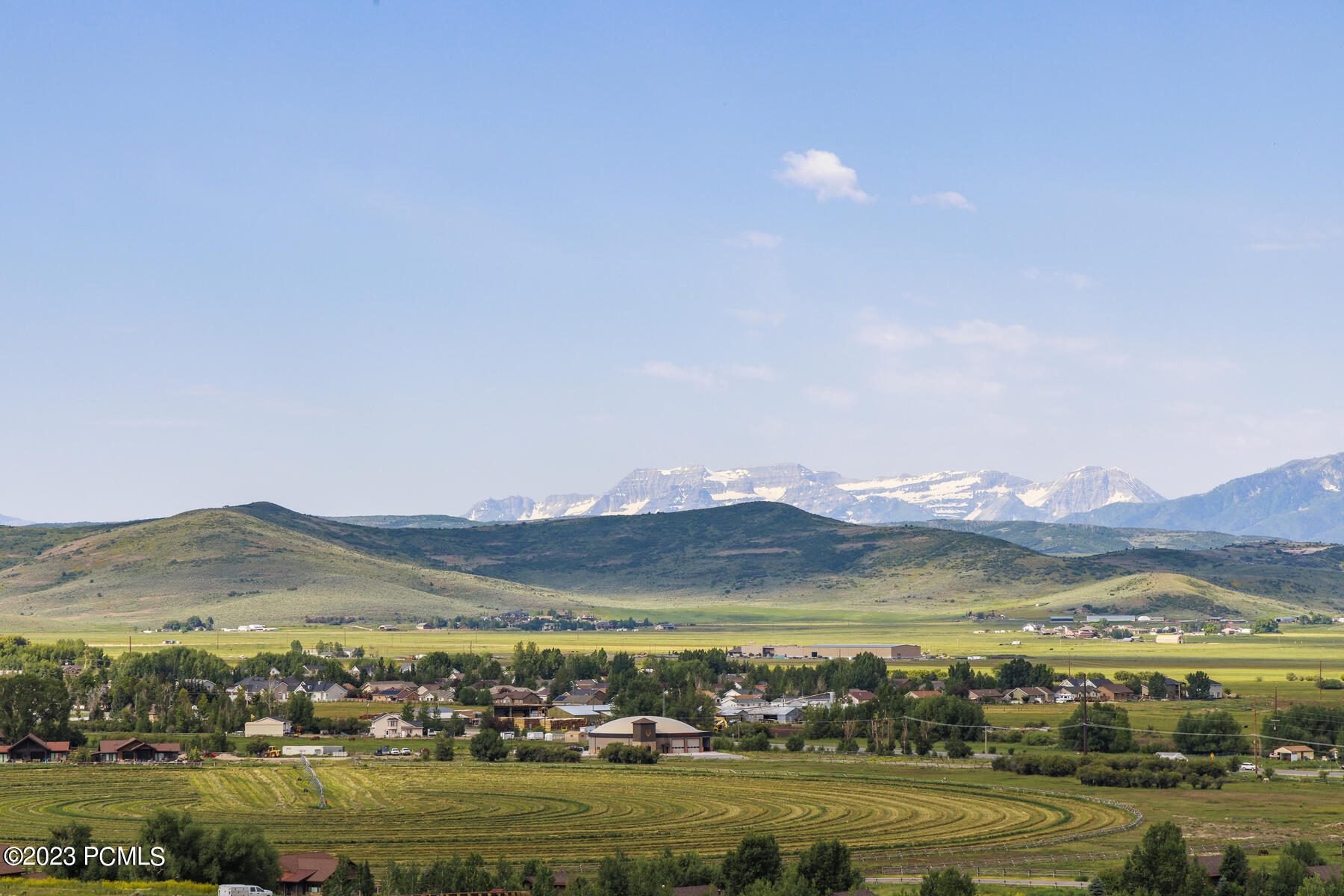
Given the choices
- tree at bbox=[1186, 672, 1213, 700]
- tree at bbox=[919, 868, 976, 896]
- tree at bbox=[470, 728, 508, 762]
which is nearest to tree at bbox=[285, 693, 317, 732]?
tree at bbox=[470, 728, 508, 762]

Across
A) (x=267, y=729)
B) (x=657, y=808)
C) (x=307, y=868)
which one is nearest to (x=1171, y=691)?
(x=657, y=808)

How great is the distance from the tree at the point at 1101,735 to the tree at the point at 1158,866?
5186 centimetres

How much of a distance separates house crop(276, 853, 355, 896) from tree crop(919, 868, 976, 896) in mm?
20374

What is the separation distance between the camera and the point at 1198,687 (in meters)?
144

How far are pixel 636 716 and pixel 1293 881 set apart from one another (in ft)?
245

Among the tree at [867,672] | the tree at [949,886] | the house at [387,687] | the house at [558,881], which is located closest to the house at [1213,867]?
the tree at [949,886]

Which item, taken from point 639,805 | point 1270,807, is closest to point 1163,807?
point 1270,807

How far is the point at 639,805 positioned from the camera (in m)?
76.3

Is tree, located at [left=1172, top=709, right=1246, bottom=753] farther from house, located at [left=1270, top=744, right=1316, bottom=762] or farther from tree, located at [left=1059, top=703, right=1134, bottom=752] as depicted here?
tree, located at [left=1059, top=703, right=1134, bottom=752]

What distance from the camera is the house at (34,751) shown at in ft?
325

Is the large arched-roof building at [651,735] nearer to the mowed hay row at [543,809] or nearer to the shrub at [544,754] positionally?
the shrub at [544,754]

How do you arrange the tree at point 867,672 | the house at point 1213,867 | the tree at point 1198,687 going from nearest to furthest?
the house at point 1213,867, the tree at point 1198,687, the tree at point 867,672

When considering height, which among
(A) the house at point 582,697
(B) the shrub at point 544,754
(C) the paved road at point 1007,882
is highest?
(A) the house at point 582,697

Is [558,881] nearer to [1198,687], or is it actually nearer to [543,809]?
[543,809]
